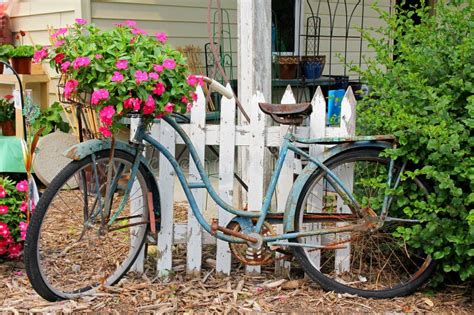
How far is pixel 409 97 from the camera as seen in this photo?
10.7ft

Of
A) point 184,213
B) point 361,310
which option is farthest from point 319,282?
point 184,213

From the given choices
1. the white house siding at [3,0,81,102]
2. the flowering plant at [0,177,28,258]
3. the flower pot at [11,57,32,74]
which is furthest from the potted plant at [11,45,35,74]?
the flowering plant at [0,177,28,258]

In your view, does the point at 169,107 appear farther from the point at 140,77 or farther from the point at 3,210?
the point at 3,210

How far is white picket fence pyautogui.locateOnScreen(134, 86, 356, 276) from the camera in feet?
10.9

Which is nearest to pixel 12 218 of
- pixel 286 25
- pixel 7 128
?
pixel 7 128

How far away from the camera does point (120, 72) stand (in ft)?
9.07

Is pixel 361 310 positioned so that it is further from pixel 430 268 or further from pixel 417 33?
pixel 417 33

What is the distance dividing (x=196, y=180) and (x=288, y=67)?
11.6ft

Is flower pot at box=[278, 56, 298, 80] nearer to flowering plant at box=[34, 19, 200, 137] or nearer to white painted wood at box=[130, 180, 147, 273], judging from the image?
white painted wood at box=[130, 180, 147, 273]

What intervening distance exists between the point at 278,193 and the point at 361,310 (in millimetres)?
788

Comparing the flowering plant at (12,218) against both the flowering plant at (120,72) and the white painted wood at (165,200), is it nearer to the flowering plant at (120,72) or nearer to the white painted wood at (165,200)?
the white painted wood at (165,200)

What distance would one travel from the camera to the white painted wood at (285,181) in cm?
336

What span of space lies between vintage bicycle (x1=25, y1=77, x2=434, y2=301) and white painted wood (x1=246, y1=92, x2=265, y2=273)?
0.15 metres

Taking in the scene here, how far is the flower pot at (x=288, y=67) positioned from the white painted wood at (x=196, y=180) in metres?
3.46
